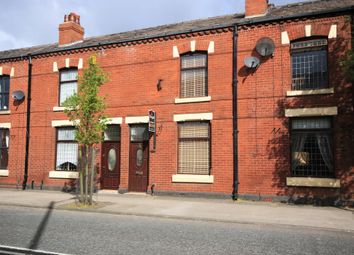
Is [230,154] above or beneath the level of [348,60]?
beneath

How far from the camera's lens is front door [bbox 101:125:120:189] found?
58.1 feet

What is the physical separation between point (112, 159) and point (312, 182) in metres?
8.90

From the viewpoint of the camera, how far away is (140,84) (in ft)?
57.0

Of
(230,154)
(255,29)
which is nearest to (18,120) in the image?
(230,154)

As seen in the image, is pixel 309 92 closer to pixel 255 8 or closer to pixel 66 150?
pixel 255 8

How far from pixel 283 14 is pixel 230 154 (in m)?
6.04

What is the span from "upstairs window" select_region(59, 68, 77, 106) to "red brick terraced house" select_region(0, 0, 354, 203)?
58 millimetres

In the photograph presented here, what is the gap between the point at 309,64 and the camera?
47.6 feet

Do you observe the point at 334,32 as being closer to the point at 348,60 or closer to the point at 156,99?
the point at 348,60

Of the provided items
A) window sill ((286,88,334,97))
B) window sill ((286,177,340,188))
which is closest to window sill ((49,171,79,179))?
window sill ((286,177,340,188))

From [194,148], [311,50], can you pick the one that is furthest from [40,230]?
[311,50]

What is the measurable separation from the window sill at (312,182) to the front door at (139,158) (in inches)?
246

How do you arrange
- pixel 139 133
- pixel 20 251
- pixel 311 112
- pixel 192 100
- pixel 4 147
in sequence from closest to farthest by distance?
pixel 20 251, pixel 311 112, pixel 192 100, pixel 139 133, pixel 4 147

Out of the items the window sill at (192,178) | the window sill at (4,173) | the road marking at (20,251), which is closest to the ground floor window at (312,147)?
the window sill at (192,178)
